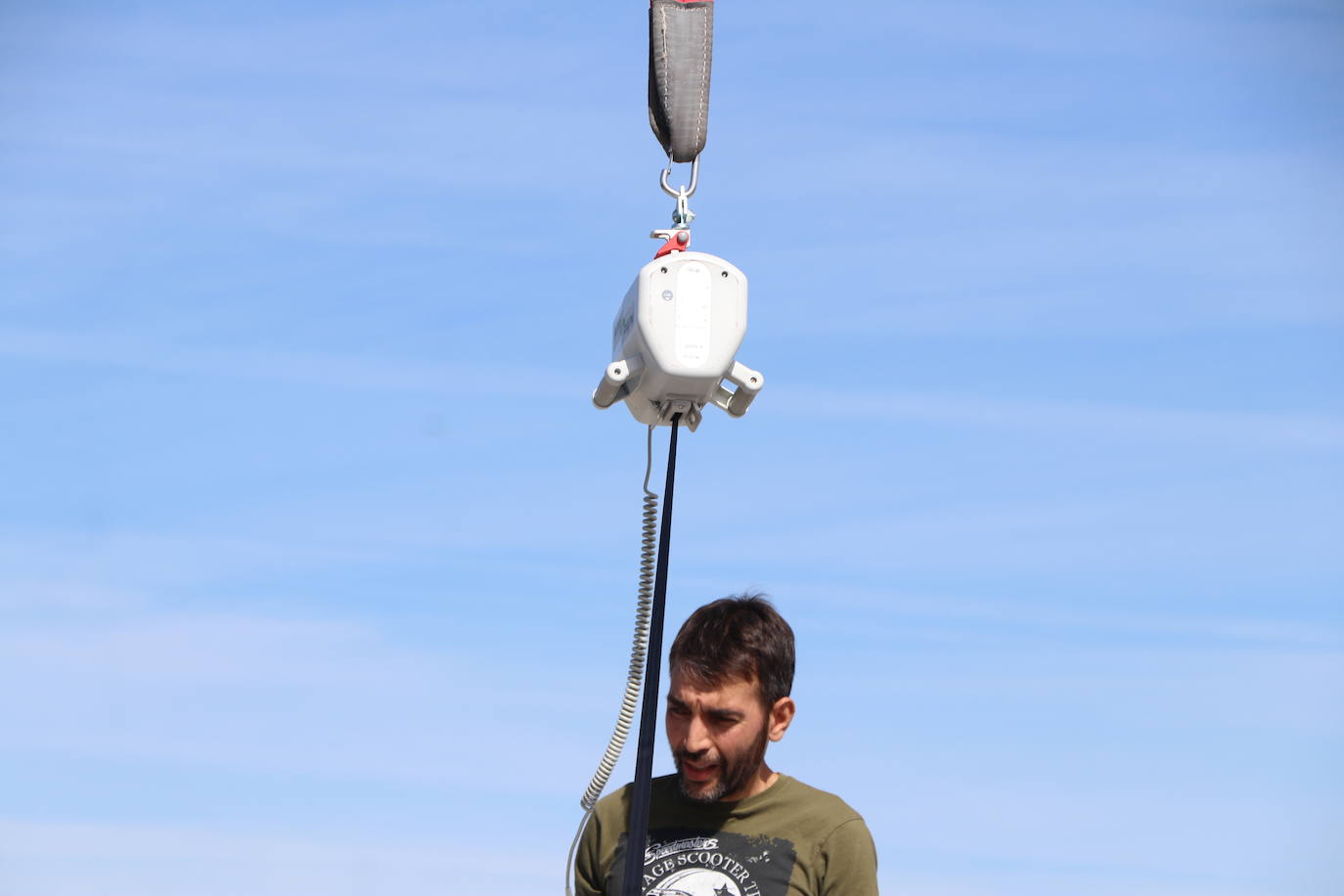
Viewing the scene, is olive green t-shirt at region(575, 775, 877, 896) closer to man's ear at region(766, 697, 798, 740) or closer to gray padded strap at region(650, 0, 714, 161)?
man's ear at region(766, 697, 798, 740)

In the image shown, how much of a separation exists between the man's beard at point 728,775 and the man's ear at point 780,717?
0.04 m

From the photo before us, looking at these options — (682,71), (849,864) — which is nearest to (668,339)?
(682,71)

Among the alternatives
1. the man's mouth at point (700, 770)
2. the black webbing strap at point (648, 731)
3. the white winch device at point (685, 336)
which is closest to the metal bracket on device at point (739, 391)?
the white winch device at point (685, 336)

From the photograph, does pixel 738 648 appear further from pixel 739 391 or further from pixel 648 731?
pixel 739 391

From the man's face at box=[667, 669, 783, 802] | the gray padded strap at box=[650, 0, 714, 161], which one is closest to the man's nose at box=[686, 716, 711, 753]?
the man's face at box=[667, 669, 783, 802]

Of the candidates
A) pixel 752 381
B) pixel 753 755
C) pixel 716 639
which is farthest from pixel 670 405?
pixel 753 755

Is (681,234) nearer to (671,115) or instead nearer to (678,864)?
(671,115)

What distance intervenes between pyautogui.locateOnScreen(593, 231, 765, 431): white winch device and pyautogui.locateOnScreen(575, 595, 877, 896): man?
0.70 metres

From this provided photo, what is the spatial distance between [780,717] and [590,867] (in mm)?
778

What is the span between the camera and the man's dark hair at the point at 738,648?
5496 mm

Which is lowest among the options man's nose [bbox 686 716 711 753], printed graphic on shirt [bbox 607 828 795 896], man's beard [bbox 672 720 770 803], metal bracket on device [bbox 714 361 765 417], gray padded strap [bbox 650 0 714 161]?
printed graphic on shirt [bbox 607 828 795 896]

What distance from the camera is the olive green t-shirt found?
538 centimetres

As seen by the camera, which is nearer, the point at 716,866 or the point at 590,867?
the point at 716,866

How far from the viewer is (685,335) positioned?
550 cm
